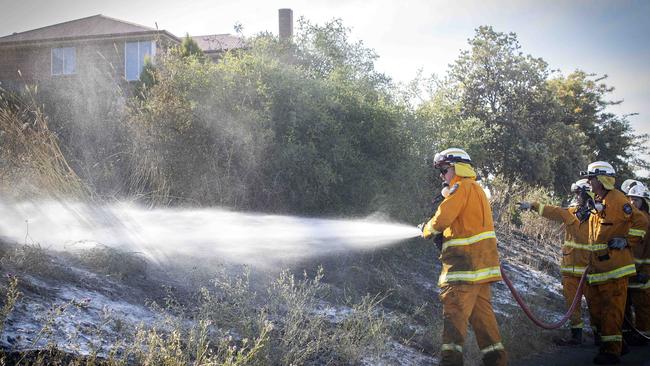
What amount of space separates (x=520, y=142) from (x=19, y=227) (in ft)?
55.9

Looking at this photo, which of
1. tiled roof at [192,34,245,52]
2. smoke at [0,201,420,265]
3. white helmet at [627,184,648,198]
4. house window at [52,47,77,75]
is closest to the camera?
smoke at [0,201,420,265]

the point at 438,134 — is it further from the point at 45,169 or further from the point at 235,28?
the point at 45,169

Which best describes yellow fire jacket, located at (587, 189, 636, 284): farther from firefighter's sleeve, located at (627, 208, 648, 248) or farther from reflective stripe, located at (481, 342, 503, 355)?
reflective stripe, located at (481, 342, 503, 355)

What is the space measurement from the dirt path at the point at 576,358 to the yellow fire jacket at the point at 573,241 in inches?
40.9

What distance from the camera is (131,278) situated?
6.01m

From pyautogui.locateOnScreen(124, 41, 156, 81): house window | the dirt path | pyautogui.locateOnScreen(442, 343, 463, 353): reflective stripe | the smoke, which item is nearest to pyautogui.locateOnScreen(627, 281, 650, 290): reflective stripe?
the dirt path

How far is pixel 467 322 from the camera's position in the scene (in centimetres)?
547

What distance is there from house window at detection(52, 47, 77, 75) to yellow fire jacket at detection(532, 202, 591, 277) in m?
24.6

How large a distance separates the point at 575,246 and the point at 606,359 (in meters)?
1.81

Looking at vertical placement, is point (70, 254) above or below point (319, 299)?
above

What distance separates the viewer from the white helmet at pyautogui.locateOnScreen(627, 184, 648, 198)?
30.1ft

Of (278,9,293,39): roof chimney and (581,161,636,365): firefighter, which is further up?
(278,9,293,39): roof chimney

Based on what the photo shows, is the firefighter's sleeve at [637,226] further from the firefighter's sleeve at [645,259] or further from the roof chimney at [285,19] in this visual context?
the roof chimney at [285,19]

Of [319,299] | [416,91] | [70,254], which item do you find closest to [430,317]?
[319,299]
